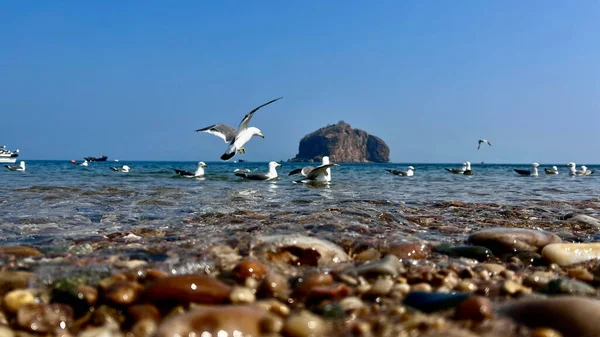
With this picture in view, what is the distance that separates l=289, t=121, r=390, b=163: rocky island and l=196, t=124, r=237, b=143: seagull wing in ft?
397

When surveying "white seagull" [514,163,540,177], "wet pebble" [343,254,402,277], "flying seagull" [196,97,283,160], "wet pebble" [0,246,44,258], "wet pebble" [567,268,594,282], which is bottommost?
"wet pebble" [0,246,44,258]

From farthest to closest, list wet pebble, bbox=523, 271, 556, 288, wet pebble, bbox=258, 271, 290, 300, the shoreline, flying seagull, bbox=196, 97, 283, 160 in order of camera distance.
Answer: flying seagull, bbox=196, 97, 283, 160, wet pebble, bbox=523, 271, 556, 288, wet pebble, bbox=258, 271, 290, 300, the shoreline

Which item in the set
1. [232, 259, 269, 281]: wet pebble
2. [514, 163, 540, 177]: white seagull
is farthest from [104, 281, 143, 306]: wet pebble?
[514, 163, 540, 177]: white seagull

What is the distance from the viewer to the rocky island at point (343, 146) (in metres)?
139

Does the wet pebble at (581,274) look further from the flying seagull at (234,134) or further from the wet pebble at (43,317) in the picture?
the flying seagull at (234,134)

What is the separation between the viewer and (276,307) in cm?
226

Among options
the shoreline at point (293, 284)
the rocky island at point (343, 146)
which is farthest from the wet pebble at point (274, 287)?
the rocky island at point (343, 146)

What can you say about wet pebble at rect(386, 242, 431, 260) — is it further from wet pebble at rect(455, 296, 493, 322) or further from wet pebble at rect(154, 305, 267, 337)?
wet pebble at rect(154, 305, 267, 337)

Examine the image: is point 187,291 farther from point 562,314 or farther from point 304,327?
point 562,314

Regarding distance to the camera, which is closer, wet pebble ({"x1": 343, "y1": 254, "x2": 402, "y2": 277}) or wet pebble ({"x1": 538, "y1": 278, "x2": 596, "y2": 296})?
wet pebble ({"x1": 538, "y1": 278, "x2": 596, "y2": 296})

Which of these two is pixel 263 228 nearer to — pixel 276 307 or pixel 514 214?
pixel 276 307

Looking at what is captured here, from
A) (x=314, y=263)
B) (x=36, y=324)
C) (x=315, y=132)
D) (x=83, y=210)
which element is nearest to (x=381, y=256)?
(x=314, y=263)

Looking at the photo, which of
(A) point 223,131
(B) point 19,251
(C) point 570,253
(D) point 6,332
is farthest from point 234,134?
(D) point 6,332

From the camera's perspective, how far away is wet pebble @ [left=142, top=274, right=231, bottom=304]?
2.33 meters
